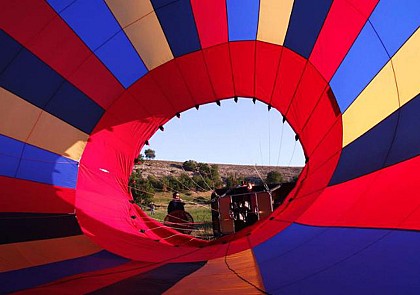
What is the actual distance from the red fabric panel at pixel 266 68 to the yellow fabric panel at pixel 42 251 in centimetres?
265

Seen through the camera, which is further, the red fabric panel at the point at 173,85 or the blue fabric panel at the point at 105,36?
the red fabric panel at the point at 173,85

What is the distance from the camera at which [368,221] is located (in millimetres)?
2299

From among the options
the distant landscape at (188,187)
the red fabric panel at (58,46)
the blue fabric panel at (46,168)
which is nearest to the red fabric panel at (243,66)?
the red fabric panel at (58,46)

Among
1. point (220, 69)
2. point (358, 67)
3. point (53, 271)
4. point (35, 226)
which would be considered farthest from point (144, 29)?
point (53, 271)

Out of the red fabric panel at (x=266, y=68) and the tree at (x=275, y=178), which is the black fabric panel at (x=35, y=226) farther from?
the tree at (x=275, y=178)

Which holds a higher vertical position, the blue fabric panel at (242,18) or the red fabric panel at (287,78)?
the blue fabric panel at (242,18)

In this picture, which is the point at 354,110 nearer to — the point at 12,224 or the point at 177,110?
the point at 177,110

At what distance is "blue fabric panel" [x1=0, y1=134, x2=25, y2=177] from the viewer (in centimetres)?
366

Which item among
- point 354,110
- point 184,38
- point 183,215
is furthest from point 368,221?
point 183,215

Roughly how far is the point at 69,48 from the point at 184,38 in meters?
1.22

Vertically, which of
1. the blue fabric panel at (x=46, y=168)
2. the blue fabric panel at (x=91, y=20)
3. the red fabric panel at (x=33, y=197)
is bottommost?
the red fabric panel at (x=33, y=197)

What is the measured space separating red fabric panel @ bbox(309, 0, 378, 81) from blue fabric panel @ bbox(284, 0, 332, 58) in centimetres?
5

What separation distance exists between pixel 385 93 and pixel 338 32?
736mm

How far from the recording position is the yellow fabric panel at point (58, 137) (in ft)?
12.7
